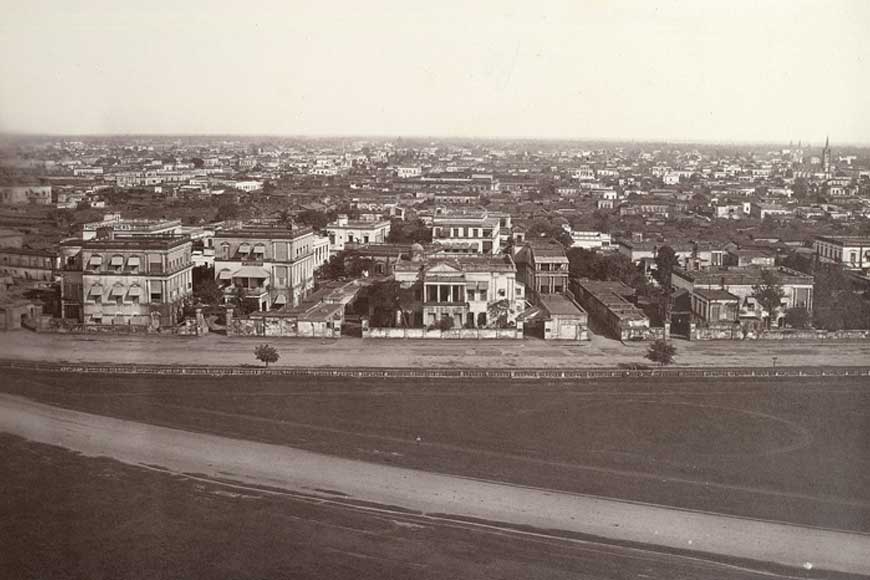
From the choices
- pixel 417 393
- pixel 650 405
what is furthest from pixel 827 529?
pixel 417 393

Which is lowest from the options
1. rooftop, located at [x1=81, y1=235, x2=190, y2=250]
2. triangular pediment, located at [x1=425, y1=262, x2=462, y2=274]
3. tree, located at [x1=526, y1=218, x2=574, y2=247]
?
tree, located at [x1=526, y1=218, x2=574, y2=247]

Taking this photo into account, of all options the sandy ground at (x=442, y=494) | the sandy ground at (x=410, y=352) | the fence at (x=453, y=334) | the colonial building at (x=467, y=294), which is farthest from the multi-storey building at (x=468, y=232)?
the sandy ground at (x=442, y=494)

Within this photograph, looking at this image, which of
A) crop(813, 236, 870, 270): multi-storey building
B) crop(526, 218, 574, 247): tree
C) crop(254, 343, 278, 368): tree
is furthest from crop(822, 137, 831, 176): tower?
crop(254, 343, 278, 368): tree

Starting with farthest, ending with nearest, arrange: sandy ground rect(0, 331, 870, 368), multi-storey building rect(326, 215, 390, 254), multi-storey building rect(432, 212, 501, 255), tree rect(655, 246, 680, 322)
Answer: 1. multi-storey building rect(326, 215, 390, 254)
2. multi-storey building rect(432, 212, 501, 255)
3. tree rect(655, 246, 680, 322)
4. sandy ground rect(0, 331, 870, 368)

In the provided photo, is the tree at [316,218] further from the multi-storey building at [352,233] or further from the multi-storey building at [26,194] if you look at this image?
the multi-storey building at [26,194]

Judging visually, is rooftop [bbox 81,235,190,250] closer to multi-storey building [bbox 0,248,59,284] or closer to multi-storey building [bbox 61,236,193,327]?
multi-storey building [bbox 61,236,193,327]

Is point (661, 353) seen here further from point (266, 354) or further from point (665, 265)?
point (665, 265)

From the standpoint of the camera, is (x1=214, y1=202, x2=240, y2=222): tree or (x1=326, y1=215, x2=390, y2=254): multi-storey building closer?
(x1=326, y1=215, x2=390, y2=254): multi-storey building
